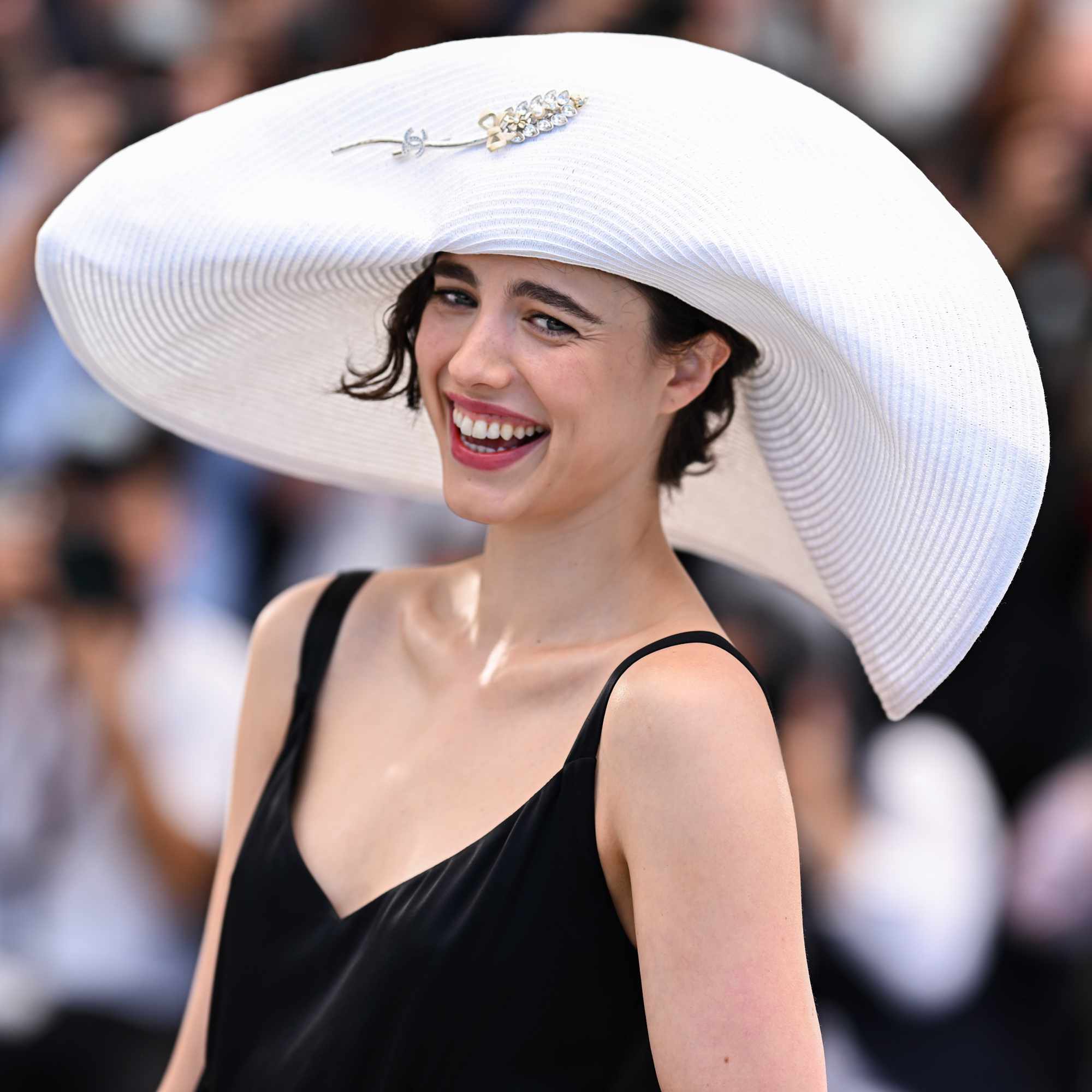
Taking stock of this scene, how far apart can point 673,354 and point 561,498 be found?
0.61 ft

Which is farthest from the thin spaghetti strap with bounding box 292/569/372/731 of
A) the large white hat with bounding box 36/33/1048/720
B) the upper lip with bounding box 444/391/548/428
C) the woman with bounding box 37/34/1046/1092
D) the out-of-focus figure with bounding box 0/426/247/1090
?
the out-of-focus figure with bounding box 0/426/247/1090

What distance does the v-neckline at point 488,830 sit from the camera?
153 centimetres

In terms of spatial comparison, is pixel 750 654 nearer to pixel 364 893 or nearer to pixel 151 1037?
pixel 151 1037

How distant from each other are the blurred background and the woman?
1.22m

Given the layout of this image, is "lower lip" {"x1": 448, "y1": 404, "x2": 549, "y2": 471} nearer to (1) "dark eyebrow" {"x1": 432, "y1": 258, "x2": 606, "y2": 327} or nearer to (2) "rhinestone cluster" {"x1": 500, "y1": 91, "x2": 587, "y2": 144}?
(1) "dark eyebrow" {"x1": 432, "y1": 258, "x2": 606, "y2": 327}

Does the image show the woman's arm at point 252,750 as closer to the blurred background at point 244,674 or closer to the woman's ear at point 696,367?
the woman's ear at point 696,367

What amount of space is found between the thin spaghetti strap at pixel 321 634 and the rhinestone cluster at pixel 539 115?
0.66 m

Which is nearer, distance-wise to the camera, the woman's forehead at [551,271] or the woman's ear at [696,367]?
the woman's forehead at [551,271]

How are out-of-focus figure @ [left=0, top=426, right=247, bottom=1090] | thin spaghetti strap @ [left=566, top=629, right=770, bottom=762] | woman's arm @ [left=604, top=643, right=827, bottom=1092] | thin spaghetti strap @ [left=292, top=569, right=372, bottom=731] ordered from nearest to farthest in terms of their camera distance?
woman's arm @ [left=604, top=643, right=827, bottom=1092]
thin spaghetti strap @ [left=566, top=629, right=770, bottom=762]
thin spaghetti strap @ [left=292, top=569, right=372, bottom=731]
out-of-focus figure @ [left=0, top=426, right=247, bottom=1090]

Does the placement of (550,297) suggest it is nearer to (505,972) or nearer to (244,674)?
(505,972)

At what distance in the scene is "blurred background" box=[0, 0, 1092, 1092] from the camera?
3.12 metres

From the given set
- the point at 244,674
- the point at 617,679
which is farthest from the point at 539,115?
the point at 244,674

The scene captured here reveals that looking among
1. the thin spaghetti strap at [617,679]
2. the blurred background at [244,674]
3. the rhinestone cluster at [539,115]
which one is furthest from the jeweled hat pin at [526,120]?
the blurred background at [244,674]

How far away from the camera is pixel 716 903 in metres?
1.41
